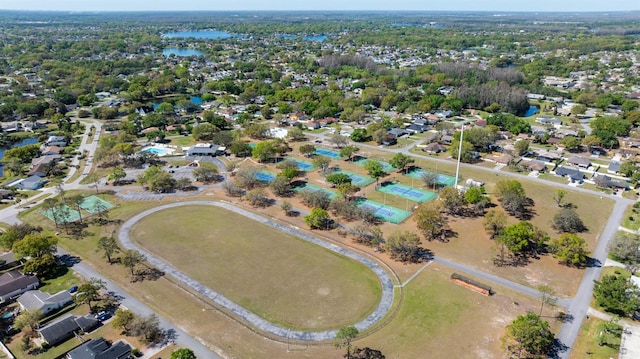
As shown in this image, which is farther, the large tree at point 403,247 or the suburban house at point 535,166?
the suburban house at point 535,166

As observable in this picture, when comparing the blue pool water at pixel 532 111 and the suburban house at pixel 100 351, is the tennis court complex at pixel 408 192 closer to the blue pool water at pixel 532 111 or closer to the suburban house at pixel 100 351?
the suburban house at pixel 100 351

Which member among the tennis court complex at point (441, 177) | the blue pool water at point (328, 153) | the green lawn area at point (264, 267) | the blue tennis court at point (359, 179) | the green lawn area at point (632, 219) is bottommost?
the green lawn area at point (264, 267)

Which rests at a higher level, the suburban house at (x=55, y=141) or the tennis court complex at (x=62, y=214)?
the suburban house at (x=55, y=141)

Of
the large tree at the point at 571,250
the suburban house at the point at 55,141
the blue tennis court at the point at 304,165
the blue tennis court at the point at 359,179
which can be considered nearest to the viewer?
the large tree at the point at 571,250

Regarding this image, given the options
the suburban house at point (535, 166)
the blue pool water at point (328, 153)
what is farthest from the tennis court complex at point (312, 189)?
the suburban house at point (535, 166)

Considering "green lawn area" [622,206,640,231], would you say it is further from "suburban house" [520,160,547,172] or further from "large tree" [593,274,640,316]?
"large tree" [593,274,640,316]

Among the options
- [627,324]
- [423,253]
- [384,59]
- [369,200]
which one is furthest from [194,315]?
[384,59]

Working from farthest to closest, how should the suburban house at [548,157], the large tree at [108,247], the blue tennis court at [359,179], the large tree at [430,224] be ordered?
the suburban house at [548,157] → the blue tennis court at [359,179] → the large tree at [430,224] → the large tree at [108,247]
